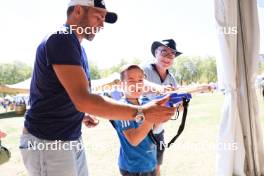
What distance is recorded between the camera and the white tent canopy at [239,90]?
7.61 ft

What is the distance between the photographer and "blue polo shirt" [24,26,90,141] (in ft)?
2.97

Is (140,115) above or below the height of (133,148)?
above

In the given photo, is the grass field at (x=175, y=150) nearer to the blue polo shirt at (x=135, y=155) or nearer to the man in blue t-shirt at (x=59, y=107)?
the blue polo shirt at (x=135, y=155)

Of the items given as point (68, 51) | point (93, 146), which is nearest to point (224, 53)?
point (93, 146)

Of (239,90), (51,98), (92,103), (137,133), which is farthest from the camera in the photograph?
(239,90)

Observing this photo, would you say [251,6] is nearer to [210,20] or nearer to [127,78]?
[210,20]

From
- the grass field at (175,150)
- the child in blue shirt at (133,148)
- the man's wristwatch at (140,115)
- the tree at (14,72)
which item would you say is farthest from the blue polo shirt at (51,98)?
the grass field at (175,150)

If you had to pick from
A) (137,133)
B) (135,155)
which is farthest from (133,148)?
(137,133)

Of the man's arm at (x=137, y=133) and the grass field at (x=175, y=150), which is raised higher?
the man's arm at (x=137, y=133)

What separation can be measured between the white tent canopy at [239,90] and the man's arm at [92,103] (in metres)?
1.58

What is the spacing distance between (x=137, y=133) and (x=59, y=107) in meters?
0.39

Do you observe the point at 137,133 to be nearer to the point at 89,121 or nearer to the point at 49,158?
the point at 89,121

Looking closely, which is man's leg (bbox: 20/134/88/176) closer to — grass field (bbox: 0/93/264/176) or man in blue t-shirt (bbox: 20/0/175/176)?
man in blue t-shirt (bbox: 20/0/175/176)

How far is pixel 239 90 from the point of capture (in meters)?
2.46
